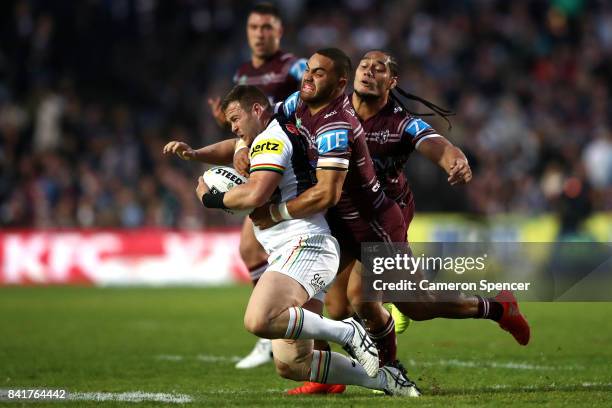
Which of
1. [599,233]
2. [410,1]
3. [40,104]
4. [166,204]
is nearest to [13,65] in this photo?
[40,104]

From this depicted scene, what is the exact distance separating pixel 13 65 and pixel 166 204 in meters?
4.54

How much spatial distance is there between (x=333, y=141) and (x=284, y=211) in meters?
0.56

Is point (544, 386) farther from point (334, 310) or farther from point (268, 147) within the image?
point (268, 147)

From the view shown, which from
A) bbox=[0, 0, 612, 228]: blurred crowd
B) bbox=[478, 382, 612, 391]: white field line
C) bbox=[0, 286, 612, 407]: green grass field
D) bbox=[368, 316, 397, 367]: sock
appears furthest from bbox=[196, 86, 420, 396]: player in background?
bbox=[0, 0, 612, 228]: blurred crowd

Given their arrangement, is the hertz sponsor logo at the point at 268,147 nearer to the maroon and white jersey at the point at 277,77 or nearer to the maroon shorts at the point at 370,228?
the maroon shorts at the point at 370,228

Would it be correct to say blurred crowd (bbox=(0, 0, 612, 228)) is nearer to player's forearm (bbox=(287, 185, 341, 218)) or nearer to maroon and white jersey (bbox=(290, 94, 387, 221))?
maroon and white jersey (bbox=(290, 94, 387, 221))

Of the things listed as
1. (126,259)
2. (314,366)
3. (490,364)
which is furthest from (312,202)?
(126,259)

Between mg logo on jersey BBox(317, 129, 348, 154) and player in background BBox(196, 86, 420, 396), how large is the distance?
0.49ft

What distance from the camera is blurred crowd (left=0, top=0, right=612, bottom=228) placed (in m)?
19.4

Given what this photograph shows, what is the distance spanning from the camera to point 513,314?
7.65 m

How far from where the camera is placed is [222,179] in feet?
23.0

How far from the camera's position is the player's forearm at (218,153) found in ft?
25.8

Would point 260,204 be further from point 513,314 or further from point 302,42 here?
point 302,42

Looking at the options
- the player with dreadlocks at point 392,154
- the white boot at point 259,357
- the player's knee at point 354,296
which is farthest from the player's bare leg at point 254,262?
the player's knee at point 354,296
